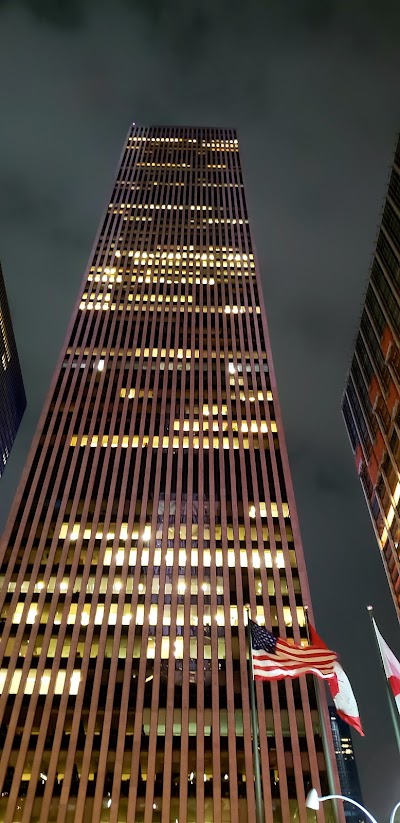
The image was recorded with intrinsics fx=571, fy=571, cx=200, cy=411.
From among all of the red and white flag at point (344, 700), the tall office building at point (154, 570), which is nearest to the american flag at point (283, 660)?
the red and white flag at point (344, 700)

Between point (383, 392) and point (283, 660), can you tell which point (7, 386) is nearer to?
point (383, 392)

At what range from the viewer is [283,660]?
95.3 ft

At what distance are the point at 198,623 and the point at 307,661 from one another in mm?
35213

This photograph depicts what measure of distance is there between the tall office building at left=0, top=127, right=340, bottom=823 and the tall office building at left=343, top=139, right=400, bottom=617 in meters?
13.6

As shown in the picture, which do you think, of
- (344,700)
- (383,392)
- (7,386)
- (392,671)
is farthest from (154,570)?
(7,386)

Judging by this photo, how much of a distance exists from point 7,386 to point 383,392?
383 ft

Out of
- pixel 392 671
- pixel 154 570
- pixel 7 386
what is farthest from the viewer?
pixel 7 386

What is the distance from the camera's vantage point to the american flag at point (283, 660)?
93.5 ft

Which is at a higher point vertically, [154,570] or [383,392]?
[383,392]

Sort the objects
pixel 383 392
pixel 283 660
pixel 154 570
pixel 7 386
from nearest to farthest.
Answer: pixel 283 660 → pixel 154 570 → pixel 383 392 → pixel 7 386

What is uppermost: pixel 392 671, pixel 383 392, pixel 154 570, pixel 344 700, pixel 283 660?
pixel 383 392

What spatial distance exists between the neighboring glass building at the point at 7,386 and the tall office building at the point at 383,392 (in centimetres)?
9679

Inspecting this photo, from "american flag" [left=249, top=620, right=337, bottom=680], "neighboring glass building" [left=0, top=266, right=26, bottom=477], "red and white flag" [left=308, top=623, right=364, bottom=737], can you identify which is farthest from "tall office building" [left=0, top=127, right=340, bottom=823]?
"neighboring glass building" [left=0, top=266, right=26, bottom=477]

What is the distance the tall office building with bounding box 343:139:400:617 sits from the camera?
74875 mm
